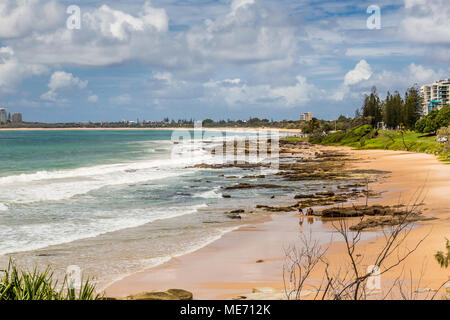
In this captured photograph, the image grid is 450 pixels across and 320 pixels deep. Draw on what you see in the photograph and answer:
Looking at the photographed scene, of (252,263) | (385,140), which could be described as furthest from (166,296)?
(385,140)

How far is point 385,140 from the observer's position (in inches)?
3014

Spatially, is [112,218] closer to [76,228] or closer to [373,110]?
[76,228]

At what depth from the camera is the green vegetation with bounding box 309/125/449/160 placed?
191 feet

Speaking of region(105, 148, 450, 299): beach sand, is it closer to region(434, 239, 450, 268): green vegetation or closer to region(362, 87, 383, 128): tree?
region(434, 239, 450, 268): green vegetation

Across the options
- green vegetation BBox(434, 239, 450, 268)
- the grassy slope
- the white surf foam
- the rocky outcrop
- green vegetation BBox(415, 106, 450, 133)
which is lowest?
the white surf foam

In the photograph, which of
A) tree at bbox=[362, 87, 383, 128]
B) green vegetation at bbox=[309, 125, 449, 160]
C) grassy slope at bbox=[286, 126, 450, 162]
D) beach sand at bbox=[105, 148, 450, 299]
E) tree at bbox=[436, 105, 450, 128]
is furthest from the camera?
tree at bbox=[362, 87, 383, 128]

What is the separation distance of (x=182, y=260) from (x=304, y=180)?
76.6 feet

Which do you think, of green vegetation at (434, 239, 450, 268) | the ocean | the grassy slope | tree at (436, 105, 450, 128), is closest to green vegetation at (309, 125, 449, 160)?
the grassy slope

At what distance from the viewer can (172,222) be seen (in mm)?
20328

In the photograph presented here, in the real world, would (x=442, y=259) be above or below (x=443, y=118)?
below

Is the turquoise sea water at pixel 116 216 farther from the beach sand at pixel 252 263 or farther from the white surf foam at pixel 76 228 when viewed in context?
the beach sand at pixel 252 263
